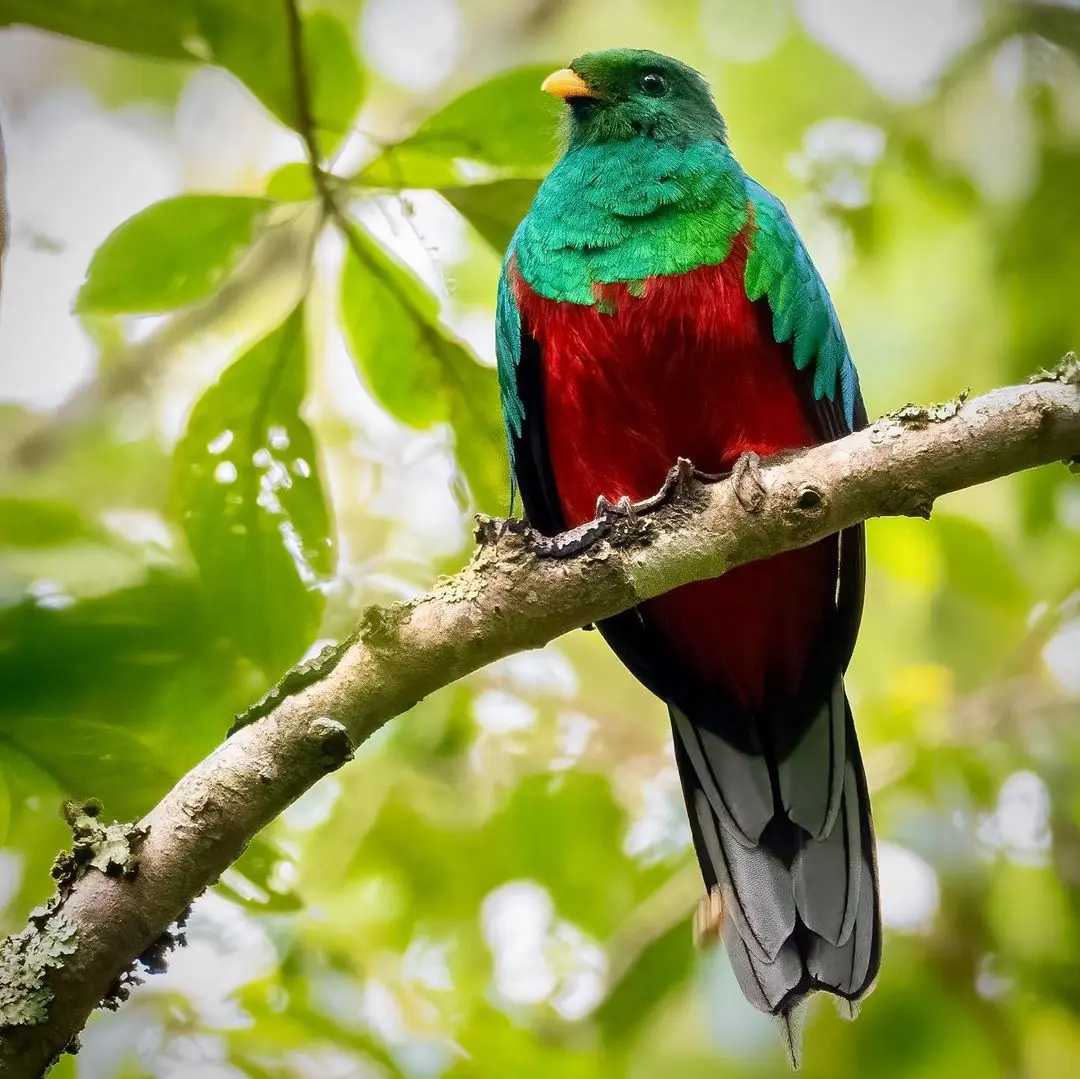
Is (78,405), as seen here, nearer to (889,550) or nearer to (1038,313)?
(889,550)

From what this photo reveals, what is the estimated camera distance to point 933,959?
425 centimetres

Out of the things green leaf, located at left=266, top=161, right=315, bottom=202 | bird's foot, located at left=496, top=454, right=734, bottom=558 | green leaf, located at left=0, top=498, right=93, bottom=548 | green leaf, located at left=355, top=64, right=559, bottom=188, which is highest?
green leaf, located at left=355, top=64, right=559, bottom=188

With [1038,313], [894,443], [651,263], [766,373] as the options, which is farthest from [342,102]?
[1038,313]

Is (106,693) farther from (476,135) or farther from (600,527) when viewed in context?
(476,135)

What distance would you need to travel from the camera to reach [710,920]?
3285 millimetres

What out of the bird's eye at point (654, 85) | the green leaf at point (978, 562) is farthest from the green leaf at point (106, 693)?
the green leaf at point (978, 562)

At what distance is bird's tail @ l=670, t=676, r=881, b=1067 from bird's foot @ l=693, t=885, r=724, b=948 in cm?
1

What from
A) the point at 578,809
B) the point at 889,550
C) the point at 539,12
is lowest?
the point at 578,809

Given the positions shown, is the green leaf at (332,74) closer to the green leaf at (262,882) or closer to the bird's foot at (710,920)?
the green leaf at (262,882)

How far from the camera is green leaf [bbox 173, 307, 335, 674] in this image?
2.74 m

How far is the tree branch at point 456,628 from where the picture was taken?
213 cm

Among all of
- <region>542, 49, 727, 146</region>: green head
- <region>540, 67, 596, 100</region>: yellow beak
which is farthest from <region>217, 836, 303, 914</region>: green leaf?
<region>542, 49, 727, 146</region>: green head

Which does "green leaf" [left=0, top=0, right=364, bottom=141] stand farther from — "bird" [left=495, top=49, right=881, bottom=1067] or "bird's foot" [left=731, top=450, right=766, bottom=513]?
"bird's foot" [left=731, top=450, right=766, bottom=513]

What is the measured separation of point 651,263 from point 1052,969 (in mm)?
2369
